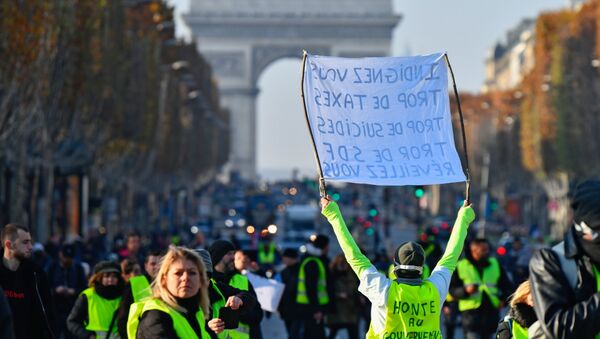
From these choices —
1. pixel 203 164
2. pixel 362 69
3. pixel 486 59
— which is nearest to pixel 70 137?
pixel 362 69

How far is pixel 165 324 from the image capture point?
24.9 ft

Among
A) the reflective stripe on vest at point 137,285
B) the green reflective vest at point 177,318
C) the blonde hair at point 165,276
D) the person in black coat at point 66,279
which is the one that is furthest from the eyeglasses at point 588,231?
the person in black coat at point 66,279

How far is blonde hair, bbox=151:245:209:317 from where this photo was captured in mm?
7555

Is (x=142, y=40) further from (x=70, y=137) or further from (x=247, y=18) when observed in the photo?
(x=247, y=18)

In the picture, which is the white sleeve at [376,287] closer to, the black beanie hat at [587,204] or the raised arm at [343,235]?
the raised arm at [343,235]

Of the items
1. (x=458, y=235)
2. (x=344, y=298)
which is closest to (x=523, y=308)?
(x=458, y=235)

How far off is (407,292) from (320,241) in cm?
735

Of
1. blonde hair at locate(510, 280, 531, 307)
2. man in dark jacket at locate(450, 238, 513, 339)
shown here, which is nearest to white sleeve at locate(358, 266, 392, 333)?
blonde hair at locate(510, 280, 531, 307)

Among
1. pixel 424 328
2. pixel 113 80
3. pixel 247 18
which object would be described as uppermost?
pixel 247 18

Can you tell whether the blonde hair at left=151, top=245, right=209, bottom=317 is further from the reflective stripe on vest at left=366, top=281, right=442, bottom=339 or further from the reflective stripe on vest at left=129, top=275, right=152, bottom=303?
the reflective stripe on vest at left=129, top=275, right=152, bottom=303

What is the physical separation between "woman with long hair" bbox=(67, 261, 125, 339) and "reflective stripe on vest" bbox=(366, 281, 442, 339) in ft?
12.8

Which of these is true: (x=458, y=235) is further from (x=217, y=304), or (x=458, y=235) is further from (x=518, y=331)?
(x=217, y=304)

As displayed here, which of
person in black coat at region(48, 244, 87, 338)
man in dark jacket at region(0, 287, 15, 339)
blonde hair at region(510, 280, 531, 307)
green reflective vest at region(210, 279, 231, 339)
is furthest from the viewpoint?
person in black coat at region(48, 244, 87, 338)

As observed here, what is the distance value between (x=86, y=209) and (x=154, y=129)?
1316 cm
